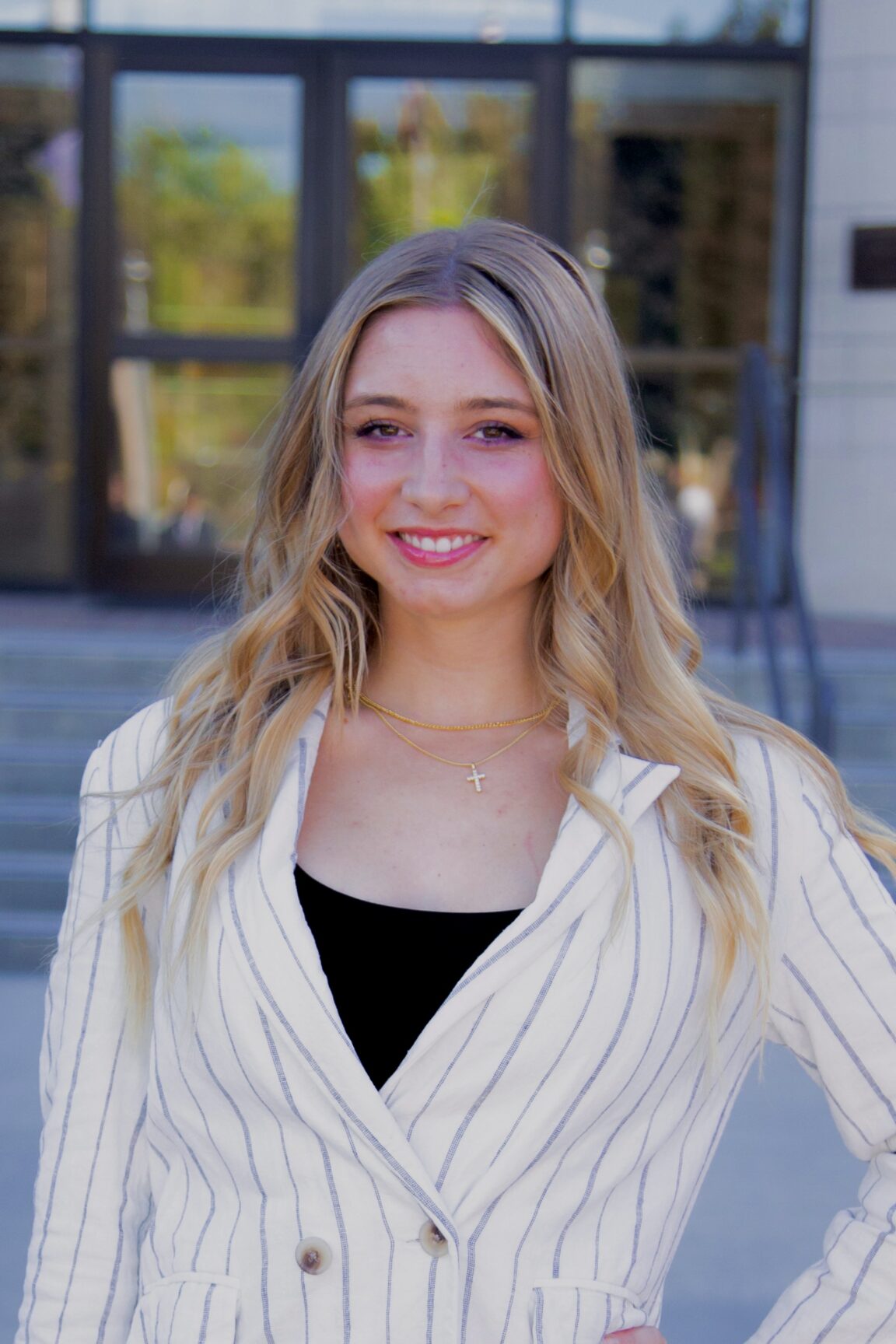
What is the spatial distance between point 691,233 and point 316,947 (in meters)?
6.58

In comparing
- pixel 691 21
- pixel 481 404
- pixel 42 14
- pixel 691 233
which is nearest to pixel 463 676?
pixel 481 404

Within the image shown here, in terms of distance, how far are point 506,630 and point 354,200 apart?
20.1 ft

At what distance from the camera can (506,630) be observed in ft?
6.11

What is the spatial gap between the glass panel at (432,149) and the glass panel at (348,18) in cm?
25

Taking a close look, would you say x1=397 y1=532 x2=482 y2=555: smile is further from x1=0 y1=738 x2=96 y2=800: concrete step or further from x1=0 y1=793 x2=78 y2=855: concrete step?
x1=0 y1=738 x2=96 y2=800: concrete step

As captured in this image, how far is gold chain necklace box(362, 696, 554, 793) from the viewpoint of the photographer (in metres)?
1.81

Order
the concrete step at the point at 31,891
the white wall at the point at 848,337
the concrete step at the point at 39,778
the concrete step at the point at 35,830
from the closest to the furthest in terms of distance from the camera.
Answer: the concrete step at the point at 31,891 < the concrete step at the point at 35,830 < the concrete step at the point at 39,778 < the white wall at the point at 848,337

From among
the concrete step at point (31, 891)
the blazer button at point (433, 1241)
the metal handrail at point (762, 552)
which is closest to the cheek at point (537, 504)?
the blazer button at point (433, 1241)

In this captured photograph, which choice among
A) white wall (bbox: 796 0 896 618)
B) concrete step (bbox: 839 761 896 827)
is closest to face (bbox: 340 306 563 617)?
concrete step (bbox: 839 761 896 827)

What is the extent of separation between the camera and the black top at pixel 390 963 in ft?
5.22

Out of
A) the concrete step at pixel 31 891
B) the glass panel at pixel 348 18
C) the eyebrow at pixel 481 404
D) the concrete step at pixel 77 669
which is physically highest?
the glass panel at pixel 348 18

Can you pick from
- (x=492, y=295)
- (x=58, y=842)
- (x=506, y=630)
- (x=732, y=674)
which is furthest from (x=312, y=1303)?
(x=732, y=674)

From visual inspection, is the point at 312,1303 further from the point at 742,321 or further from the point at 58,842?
the point at 742,321

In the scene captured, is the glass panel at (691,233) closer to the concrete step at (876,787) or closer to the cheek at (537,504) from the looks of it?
the concrete step at (876,787)
